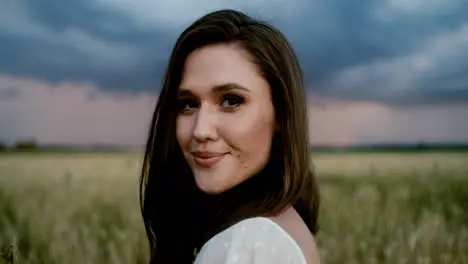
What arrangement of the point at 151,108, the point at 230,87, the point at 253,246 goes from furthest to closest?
the point at 151,108
the point at 230,87
the point at 253,246

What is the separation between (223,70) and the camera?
3.39 feet

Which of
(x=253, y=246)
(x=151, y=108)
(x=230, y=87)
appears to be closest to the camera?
(x=253, y=246)

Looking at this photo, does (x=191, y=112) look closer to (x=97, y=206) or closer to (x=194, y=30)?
(x=194, y=30)

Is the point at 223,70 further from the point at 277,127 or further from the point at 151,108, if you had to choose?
the point at 151,108

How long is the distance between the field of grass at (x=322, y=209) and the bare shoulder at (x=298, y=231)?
50 centimetres

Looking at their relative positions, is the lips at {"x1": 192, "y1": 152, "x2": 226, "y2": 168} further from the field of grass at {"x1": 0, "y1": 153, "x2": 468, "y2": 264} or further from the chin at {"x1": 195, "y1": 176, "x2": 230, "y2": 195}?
the field of grass at {"x1": 0, "y1": 153, "x2": 468, "y2": 264}

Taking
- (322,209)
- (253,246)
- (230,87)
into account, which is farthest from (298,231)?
(322,209)

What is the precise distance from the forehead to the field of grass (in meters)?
0.52

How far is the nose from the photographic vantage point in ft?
3.39

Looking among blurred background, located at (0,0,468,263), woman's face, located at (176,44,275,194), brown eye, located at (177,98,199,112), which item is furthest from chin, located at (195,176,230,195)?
blurred background, located at (0,0,468,263)

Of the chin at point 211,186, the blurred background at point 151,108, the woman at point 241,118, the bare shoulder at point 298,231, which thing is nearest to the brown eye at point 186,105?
the woman at point 241,118

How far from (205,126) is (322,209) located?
0.60 metres

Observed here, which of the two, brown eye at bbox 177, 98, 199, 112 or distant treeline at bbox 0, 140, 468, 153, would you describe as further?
distant treeline at bbox 0, 140, 468, 153

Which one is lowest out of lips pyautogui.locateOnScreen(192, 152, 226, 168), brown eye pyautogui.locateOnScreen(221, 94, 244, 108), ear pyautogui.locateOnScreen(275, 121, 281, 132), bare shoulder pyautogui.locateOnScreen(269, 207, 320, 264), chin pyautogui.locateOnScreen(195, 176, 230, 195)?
bare shoulder pyautogui.locateOnScreen(269, 207, 320, 264)
